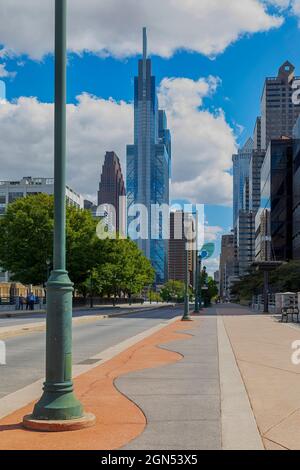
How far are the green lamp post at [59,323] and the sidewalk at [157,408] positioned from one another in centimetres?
24

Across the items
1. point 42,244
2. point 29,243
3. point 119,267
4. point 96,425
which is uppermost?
point 29,243

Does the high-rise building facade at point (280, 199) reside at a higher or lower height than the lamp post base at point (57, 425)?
higher

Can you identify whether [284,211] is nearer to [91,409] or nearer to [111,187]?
[111,187]

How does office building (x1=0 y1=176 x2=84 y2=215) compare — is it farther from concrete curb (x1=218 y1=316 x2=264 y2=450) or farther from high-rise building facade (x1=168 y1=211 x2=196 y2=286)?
concrete curb (x1=218 y1=316 x2=264 y2=450)

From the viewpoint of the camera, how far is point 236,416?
7.92 m

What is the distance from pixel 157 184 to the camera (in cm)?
7888

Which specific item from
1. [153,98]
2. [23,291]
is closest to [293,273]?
[23,291]

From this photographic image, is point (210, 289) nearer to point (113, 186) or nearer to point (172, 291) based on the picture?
point (113, 186)

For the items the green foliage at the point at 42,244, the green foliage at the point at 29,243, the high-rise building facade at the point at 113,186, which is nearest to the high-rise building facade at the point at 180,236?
the green foliage at the point at 42,244

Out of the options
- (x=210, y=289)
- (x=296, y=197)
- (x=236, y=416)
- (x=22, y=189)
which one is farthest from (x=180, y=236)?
(x=22, y=189)

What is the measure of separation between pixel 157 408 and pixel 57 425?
73.8 inches

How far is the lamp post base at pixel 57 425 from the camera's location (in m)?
6.95

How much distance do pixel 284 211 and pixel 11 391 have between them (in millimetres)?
87525

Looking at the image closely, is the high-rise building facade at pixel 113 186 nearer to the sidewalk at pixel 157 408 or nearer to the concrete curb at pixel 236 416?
the sidewalk at pixel 157 408
